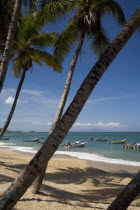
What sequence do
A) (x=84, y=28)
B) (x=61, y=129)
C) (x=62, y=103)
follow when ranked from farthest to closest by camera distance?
(x=84, y=28), (x=62, y=103), (x=61, y=129)

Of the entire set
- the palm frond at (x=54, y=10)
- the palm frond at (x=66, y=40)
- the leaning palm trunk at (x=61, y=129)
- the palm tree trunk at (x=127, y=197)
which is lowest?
the palm tree trunk at (x=127, y=197)

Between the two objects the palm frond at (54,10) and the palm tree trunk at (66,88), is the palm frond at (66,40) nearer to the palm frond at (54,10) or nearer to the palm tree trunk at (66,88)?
the palm frond at (54,10)

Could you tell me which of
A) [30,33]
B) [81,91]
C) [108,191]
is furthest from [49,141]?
[30,33]

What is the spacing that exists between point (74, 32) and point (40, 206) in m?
7.72

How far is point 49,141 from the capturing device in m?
2.91

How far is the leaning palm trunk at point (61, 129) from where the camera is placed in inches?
107

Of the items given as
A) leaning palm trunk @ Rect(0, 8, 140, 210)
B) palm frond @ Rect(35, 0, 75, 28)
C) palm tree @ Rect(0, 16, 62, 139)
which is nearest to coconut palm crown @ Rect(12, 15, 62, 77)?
palm tree @ Rect(0, 16, 62, 139)

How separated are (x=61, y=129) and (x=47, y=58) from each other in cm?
884

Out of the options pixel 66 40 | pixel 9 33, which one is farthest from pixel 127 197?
pixel 66 40

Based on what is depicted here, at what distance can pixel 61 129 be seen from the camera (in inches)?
116

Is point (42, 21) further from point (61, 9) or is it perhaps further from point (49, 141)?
point (49, 141)

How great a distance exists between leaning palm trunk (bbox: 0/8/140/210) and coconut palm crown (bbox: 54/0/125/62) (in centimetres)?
531

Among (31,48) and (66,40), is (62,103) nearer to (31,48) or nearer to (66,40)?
(66,40)

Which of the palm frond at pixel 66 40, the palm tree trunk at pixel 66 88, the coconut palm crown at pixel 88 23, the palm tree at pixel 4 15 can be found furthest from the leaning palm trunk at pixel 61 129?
the palm frond at pixel 66 40
